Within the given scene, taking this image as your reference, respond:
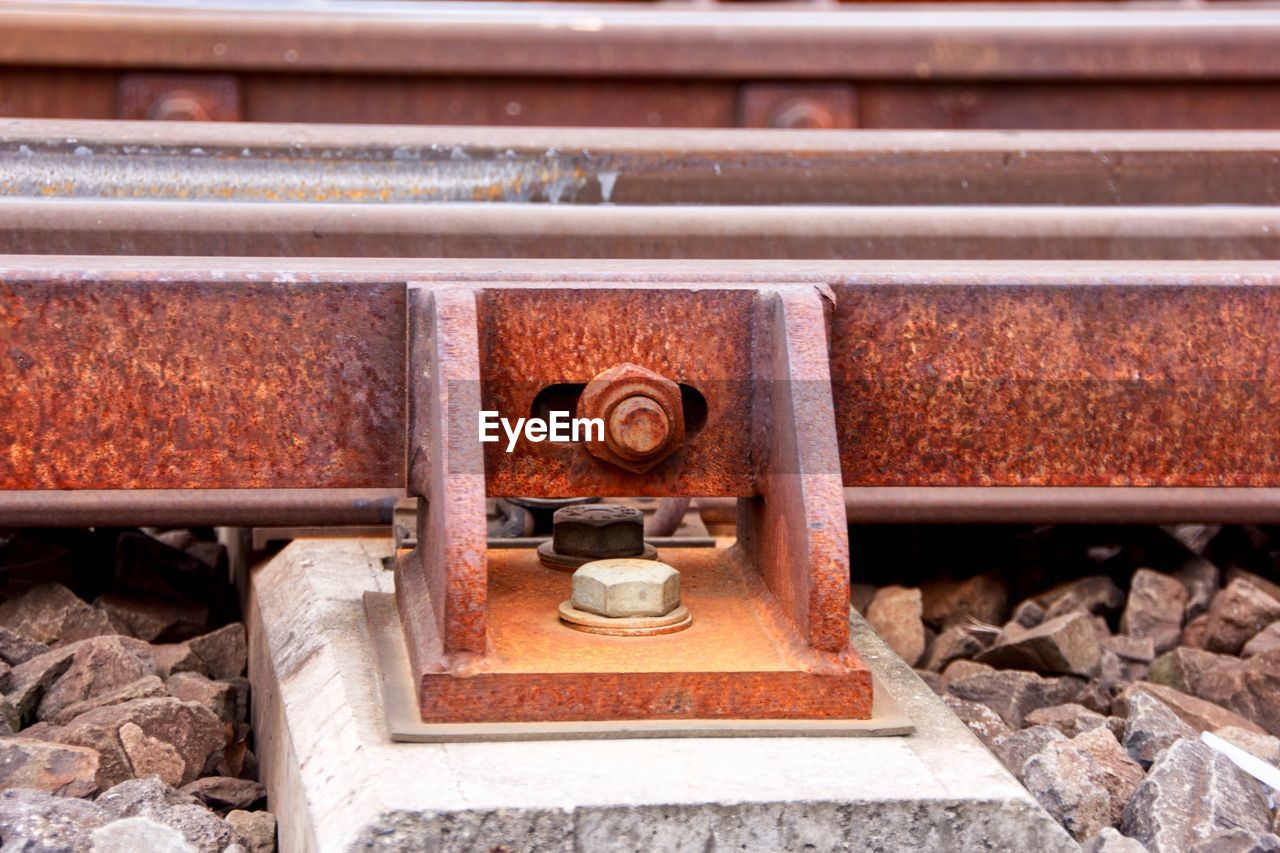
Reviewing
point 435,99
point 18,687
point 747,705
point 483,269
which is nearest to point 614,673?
point 747,705

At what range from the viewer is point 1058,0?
9.16m

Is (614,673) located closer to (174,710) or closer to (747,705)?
(747,705)

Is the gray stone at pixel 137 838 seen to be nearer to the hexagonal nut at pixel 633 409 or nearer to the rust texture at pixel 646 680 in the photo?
the rust texture at pixel 646 680

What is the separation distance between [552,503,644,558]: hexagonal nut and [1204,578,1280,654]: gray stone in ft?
4.20

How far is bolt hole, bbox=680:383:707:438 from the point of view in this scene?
2080 mm

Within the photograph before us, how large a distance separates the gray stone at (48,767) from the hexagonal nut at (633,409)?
742mm

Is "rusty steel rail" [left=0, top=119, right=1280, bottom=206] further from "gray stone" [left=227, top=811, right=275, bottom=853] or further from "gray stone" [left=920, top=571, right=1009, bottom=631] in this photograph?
"gray stone" [left=227, top=811, right=275, bottom=853]

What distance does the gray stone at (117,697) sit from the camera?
2.20 meters

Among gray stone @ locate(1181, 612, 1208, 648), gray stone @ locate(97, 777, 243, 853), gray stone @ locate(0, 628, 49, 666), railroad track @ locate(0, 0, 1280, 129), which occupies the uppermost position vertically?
railroad track @ locate(0, 0, 1280, 129)

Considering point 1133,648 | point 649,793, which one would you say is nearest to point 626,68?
point 1133,648

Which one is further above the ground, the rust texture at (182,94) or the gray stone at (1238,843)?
the rust texture at (182,94)

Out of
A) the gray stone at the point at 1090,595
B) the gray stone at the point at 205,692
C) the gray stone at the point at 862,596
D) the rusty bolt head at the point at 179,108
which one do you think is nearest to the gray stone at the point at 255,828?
the gray stone at the point at 205,692

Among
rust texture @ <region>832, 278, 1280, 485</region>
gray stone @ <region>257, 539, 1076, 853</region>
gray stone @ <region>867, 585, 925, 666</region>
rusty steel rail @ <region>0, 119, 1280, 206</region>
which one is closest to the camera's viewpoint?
gray stone @ <region>257, 539, 1076, 853</region>

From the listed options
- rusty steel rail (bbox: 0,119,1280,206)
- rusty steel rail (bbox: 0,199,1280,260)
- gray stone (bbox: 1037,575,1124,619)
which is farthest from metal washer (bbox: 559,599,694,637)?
rusty steel rail (bbox: 0,119,1280,206)
